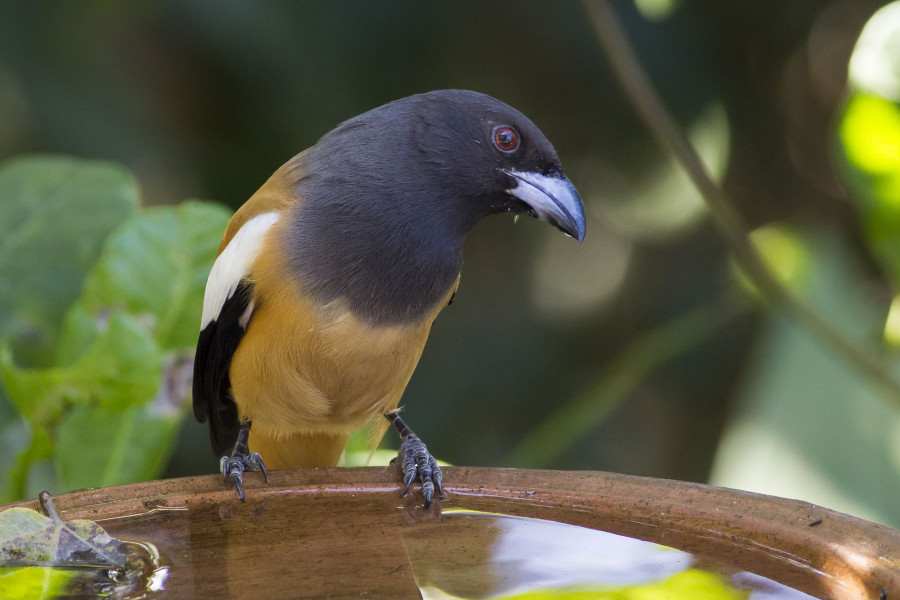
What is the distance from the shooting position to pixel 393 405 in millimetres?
2518

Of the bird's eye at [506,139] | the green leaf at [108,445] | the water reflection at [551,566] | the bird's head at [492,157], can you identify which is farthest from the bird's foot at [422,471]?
the green leaf at [108,445]

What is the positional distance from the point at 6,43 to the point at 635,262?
2.87 metres

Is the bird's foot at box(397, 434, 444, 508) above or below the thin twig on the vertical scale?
below

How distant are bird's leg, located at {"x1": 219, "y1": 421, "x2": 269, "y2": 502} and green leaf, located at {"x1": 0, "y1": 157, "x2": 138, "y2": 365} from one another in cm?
79

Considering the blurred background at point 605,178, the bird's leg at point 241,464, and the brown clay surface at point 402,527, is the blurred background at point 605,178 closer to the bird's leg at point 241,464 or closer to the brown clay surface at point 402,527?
the bird's leg at point 241,464

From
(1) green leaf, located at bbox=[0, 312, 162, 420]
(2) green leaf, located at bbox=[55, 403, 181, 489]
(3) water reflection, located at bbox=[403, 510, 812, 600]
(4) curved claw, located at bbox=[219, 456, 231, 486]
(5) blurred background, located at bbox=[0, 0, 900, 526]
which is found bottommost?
(3) water reflection, located at bbox=[403, 510, 812, 600]

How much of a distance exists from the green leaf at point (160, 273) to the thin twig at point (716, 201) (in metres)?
1.29

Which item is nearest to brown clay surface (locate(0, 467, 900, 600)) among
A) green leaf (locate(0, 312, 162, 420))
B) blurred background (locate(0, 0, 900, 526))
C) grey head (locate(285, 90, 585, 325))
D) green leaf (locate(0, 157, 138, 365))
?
grey head (locate(285, 90, 585, 325))

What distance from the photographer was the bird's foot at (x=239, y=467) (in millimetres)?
1891

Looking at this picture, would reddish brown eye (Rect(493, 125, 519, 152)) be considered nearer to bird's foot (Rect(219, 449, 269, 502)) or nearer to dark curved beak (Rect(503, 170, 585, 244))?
dark curved beak (Rect(503, 170, 585, 244))

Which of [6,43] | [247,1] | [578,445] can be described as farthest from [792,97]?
[6,43]

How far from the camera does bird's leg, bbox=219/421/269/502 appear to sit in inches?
74.9

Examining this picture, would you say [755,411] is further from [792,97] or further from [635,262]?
[792,97]

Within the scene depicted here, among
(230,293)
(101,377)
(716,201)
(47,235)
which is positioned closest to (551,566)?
(230,293)
